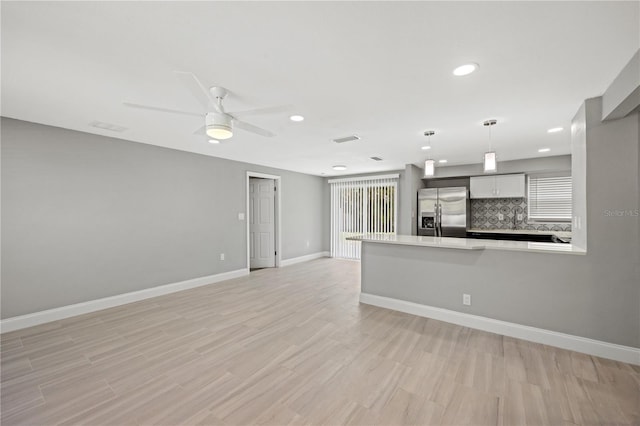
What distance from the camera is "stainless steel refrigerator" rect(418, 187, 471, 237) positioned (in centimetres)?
577

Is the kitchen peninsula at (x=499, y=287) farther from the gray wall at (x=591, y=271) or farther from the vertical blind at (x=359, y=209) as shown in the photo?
the vertical blind at (x=359, y=209)

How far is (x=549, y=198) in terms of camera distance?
5441mm

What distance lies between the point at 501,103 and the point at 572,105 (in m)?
0.76

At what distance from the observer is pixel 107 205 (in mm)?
3836

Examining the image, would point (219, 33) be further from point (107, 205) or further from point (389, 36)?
point (107, 205)

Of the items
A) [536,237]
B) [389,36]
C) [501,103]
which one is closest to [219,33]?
[389,36]

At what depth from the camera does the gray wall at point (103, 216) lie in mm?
3146

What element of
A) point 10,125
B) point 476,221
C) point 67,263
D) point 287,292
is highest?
point 10,125

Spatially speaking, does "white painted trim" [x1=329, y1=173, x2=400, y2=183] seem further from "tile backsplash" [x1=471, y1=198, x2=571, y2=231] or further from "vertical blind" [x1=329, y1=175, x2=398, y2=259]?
"tile backsplash" [x1=471, y1=198, x2=571, y2=231]

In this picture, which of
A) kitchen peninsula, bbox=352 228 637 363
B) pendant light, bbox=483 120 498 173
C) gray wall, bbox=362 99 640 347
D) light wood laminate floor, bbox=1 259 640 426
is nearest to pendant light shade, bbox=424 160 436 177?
pendant light, bbox=483 120 498 173

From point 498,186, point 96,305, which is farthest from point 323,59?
point 498,186

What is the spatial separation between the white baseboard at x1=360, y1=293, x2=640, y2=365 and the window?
3628 mm

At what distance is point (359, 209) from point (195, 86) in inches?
230

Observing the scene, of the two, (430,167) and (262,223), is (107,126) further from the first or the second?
(430,167)
